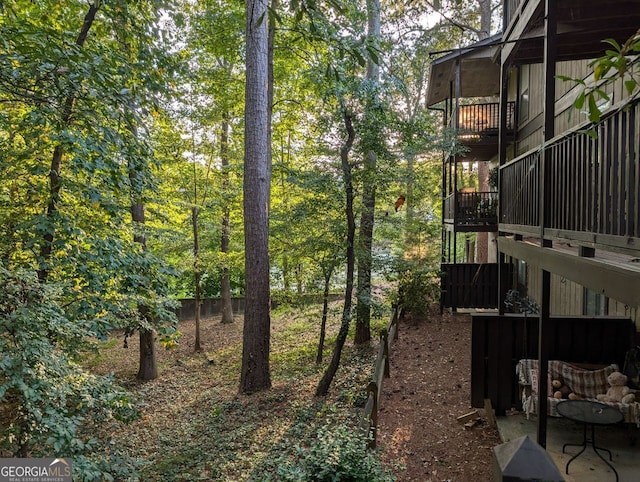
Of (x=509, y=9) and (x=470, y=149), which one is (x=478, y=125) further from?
(x=509, y=9)

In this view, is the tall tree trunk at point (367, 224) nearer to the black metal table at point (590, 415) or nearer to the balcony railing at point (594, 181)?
the balcony railing at point (594, 181)

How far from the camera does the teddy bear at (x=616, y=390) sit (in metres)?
4.80

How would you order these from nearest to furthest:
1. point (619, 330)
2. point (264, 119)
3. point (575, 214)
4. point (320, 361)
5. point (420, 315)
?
point (575, 214), point (619, 330), point (264, 119), point (320, 361), point (420, 315)

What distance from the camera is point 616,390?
193 inches

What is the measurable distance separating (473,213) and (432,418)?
636 cm

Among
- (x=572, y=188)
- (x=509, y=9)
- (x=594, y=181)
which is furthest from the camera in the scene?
(x=509, y=9)

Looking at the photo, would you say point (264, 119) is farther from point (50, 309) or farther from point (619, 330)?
point (619, 330)

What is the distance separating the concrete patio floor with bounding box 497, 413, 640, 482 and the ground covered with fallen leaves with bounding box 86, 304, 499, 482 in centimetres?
42

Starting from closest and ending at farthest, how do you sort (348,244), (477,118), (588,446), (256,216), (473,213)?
(588,446)
(348,244)
(256,216)
(473,213)
(477,118)

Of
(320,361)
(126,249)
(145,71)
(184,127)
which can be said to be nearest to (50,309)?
(126,249)

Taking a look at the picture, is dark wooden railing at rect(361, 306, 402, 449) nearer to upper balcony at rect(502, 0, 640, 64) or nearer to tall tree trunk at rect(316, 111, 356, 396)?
tall tree trunk at rect(316, 111, 356, 396)

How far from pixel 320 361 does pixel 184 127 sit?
29.6 ft

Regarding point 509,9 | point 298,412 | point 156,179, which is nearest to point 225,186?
Result: point 156,179

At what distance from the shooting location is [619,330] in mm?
5602
